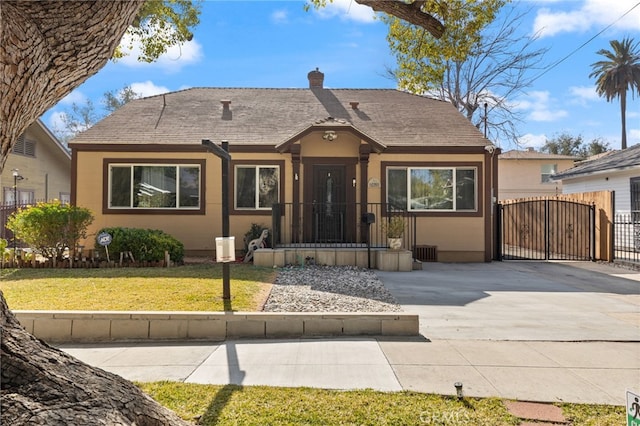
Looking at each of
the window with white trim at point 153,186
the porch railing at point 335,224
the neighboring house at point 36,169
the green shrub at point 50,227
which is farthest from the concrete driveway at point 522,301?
the neighboring house at point 36,169

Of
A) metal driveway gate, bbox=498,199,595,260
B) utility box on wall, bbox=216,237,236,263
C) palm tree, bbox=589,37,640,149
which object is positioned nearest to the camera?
utility box on wall, bbox=216,237,236,263

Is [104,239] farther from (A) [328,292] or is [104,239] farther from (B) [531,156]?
(B) [531,156]

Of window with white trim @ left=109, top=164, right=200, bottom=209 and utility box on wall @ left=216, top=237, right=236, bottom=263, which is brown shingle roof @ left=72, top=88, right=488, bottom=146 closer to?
window with white trim @ left=109, top=164, right=200, bottom=209

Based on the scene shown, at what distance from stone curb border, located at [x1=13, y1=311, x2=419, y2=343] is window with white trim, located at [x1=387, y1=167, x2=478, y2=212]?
7537 mm

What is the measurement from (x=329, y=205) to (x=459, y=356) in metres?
7.80

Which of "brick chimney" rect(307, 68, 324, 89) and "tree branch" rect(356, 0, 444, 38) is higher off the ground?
"brick chimney" rect(307, 68, 324, 89)

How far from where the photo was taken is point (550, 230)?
47.0 feet

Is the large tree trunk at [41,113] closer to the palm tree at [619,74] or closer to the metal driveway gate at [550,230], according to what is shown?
the metal driveway gate at [550,230]

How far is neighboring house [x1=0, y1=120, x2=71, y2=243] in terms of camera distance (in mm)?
18250

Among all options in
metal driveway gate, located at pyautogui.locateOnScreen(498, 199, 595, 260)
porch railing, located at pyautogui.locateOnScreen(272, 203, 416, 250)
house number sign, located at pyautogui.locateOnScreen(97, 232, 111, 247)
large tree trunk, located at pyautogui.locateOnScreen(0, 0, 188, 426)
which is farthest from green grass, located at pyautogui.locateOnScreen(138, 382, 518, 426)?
metal driveway gate, located at pyautogui.locateOnScreen(498, 199, 595, 260)

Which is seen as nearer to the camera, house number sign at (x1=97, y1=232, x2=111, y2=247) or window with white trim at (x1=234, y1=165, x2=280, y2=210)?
house number sign at (x1=97, y1=232, x2=111, y2=247)

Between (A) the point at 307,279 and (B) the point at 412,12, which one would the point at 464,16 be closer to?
(B) the point at 412,12

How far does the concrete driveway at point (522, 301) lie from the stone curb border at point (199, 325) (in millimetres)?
751

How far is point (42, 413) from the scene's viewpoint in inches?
66.1
